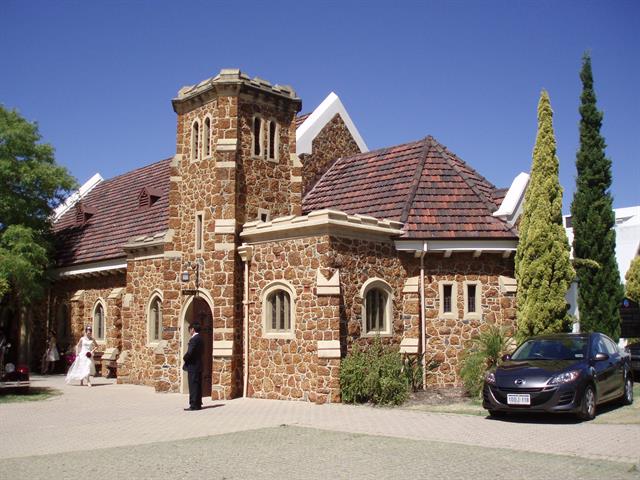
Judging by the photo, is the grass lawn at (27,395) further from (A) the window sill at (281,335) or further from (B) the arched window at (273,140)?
(B) the arched window at (273,140)

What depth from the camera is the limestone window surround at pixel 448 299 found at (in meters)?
18.5

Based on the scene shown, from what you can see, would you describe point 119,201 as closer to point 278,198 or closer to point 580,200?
point 278,198

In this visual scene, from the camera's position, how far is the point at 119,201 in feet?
99.0

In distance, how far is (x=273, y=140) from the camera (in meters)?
19.5

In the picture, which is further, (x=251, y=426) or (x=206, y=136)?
(x=206, y=136)

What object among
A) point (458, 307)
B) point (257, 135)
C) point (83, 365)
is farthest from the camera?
point (83, 365)

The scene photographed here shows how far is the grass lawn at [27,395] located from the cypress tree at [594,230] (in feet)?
55.6

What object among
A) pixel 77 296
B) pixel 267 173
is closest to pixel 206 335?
pixel 267 173

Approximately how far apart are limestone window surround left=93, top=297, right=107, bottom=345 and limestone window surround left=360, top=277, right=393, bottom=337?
12.2 meters

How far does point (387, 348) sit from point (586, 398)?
20.3ft

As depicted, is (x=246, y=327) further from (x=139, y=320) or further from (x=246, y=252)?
(x=139, y=320)

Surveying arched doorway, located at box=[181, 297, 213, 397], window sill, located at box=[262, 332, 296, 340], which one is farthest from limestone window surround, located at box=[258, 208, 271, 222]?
window sill, located at box=[262, 332, 296, 340]

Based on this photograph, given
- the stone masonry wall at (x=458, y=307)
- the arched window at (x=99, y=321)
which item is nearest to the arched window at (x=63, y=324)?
the arched window at (x=99, y=321)

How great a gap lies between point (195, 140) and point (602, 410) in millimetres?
12469
